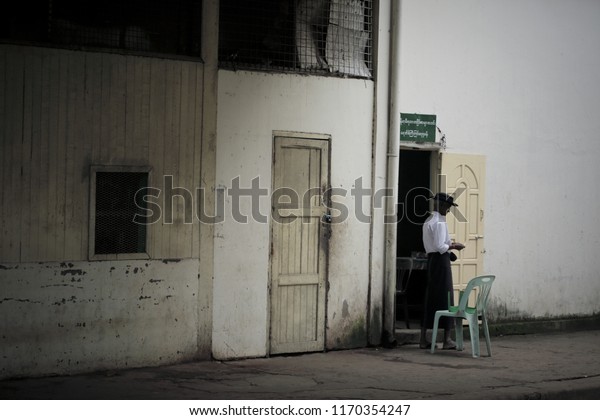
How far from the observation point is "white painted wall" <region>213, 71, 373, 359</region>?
34.2 feet

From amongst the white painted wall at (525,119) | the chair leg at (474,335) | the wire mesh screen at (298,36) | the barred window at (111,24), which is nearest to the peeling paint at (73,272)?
the barred window at (111,24)

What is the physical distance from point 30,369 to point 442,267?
4.91 m

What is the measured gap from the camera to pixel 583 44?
13766mm

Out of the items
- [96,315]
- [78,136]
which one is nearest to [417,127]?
[78,136]

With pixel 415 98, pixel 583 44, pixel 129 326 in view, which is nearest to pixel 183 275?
pixel 129 326

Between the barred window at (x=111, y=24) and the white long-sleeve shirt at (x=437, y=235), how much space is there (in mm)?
3446

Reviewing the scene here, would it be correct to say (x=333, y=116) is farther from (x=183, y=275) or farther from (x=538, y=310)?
(x=538, y=310)

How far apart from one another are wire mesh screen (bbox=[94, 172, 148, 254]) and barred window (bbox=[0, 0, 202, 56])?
1348 mm

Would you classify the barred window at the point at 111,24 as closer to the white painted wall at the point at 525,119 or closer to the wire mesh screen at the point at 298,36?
the wire mesh screen at the point at 298,36

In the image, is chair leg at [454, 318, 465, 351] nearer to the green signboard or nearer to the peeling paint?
the green signboard

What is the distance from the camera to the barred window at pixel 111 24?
9.20 meters

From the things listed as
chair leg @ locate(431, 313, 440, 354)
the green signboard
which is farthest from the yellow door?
chair leg @ locate(431, 313, 440, 354)

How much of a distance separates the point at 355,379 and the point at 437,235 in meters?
2.39

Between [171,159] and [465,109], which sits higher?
[465,109]
